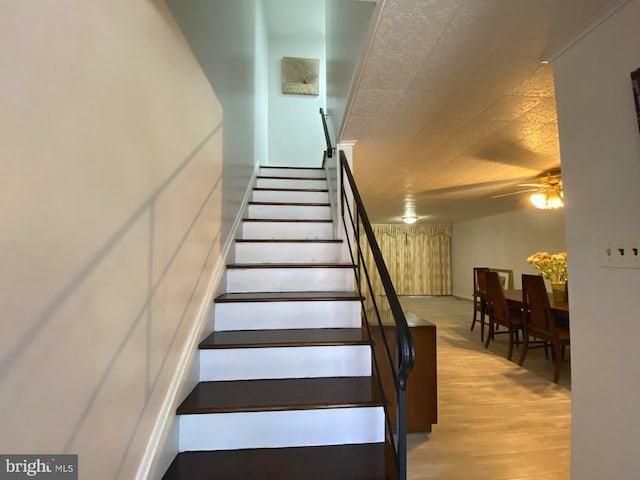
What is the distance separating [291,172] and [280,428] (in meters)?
3.09

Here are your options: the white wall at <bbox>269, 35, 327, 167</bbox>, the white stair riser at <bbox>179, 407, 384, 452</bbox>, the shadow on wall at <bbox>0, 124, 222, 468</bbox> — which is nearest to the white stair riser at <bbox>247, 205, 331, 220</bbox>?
the shadow on wall at <bbox>0, 124, 222, 468</bbox>

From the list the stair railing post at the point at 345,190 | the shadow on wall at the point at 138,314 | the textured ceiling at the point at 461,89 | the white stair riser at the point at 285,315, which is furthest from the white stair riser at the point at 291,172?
the white stair riser at the point at 285,315

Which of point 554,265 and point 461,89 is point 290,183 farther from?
point 554,265

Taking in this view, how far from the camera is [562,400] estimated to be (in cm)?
271

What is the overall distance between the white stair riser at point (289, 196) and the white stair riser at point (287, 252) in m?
0.88

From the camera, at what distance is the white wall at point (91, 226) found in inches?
22.6

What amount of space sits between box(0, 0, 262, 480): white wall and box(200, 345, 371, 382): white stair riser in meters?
0.28

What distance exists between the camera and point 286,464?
3.86 feet

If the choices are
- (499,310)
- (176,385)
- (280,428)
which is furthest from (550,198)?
(176,385)

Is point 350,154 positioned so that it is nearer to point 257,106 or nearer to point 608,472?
point 257,106

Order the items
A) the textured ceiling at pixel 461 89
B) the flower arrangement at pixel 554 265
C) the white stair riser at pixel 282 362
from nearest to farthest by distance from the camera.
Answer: the textured ceiling at pixel 461 89, the white stair riser at pixel 282 362, the flower arrangement at pixel 554 265

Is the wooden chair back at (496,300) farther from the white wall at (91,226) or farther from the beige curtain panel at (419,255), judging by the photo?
the beige curtain panel at (419,255)

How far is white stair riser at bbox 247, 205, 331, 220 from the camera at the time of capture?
291 centimetres

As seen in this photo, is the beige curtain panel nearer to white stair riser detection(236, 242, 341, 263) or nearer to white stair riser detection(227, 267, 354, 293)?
Answer: white stair riser detection(236, 242, 341, 263)
